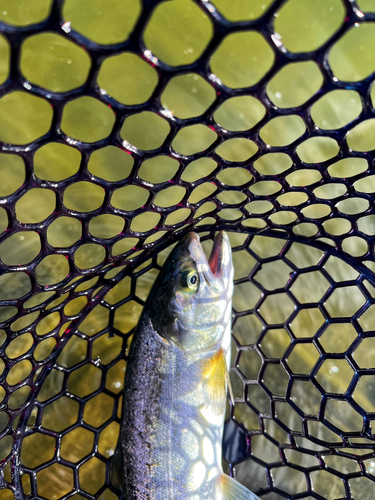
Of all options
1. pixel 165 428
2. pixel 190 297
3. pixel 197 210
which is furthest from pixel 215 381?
pixel 197 210

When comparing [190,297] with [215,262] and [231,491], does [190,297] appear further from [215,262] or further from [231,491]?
[231,491]

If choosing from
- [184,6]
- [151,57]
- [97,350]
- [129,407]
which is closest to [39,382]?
[97,350]

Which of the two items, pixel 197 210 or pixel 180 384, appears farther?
pixel 197 210

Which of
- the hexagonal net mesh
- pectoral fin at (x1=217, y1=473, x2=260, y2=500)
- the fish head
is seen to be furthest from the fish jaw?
pectoral fin at (x1=217, y1=473, x2=260, y2=500)

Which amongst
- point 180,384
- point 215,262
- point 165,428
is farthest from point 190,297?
point 165,428

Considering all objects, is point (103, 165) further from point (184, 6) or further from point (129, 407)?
point (129, 407)

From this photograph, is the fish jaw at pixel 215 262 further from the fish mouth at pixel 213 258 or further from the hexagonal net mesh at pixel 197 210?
the hexagonal net mesh at pixel 197 210

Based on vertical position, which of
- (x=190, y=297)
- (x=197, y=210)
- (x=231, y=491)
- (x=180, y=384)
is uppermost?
(x=197, y=210)

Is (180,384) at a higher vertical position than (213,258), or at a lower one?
lower
